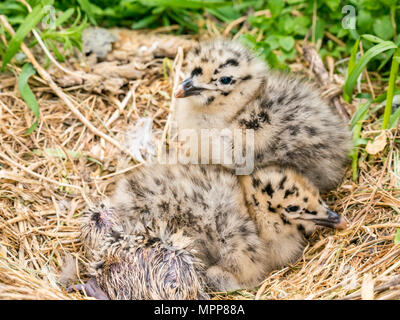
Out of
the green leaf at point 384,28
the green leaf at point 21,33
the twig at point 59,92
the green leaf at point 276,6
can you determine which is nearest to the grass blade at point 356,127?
the green leaf at point 384,28

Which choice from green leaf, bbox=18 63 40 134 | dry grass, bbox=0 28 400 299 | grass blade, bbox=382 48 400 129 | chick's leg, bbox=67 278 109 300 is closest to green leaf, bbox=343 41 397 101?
grass blade, bbox=382 48 400 129

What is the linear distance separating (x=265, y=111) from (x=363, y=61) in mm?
754

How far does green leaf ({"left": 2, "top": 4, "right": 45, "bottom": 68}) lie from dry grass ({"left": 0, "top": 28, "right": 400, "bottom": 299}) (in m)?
0.21

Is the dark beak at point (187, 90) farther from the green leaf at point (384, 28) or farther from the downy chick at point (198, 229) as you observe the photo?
the green leaf at point (384, 28)

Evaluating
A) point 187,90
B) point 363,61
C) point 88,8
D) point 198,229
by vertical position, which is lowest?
point 198,229

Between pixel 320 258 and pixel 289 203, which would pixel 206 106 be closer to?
pixel 289 203

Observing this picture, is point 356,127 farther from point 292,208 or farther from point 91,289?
point 91,289

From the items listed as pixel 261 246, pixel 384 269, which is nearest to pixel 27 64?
pixel 261 246

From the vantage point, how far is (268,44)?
4.06m

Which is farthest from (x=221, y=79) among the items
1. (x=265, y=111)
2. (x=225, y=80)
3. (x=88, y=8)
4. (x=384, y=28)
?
(x=88, y=8)

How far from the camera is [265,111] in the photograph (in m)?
3.23

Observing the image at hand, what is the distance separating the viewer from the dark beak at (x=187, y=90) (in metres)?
3.33

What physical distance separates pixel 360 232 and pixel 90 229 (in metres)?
1.73

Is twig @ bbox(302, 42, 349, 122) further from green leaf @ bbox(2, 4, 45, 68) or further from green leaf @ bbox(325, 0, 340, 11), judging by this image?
green leaf @ bbox(2, 4, 45, 68)
